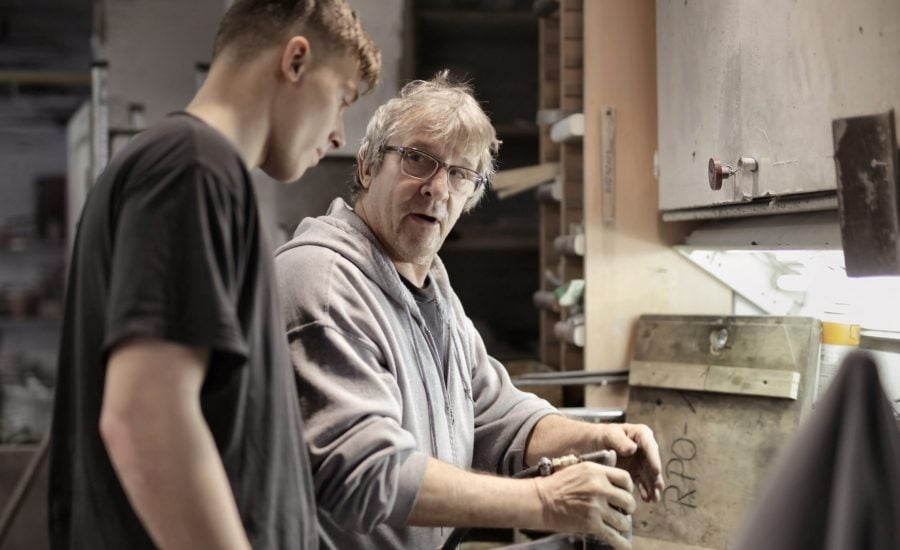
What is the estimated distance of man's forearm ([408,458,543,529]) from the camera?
1309mm

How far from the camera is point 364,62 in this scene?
3.78 ft

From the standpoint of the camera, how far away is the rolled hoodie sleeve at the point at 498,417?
175 cm

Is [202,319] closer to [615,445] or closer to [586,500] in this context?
[586,500]

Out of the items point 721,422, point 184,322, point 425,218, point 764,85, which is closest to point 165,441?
point 184,322

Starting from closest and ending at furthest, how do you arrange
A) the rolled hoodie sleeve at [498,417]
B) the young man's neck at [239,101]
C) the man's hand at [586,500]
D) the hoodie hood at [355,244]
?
the young man's neck at [239,101] < the man's hand at [586,500] < the hoodie hood at [355,244] < the rolled hoodie sleeve at [498,417]

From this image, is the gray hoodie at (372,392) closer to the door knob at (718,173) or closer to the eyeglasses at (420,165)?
the eyeglasses at (420,165)

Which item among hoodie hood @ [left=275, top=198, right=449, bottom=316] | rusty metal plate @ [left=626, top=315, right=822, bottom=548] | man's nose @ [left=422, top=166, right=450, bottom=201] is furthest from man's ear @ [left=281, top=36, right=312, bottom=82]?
rusty metal plate @ [left=626, top=315, right=822, bottom=548]

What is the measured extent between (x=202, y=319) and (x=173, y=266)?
6cm

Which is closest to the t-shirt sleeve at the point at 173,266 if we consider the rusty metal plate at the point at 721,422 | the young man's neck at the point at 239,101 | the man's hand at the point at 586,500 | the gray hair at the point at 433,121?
the young man's neck at the point at 239,101

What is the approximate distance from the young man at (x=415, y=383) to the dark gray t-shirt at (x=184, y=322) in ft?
0.72

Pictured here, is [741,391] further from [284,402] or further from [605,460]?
[284,402]

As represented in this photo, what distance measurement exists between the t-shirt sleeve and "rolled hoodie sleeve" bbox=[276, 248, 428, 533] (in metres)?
0.41

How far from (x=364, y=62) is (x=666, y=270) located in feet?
4.75

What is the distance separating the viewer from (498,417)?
1790 mm
